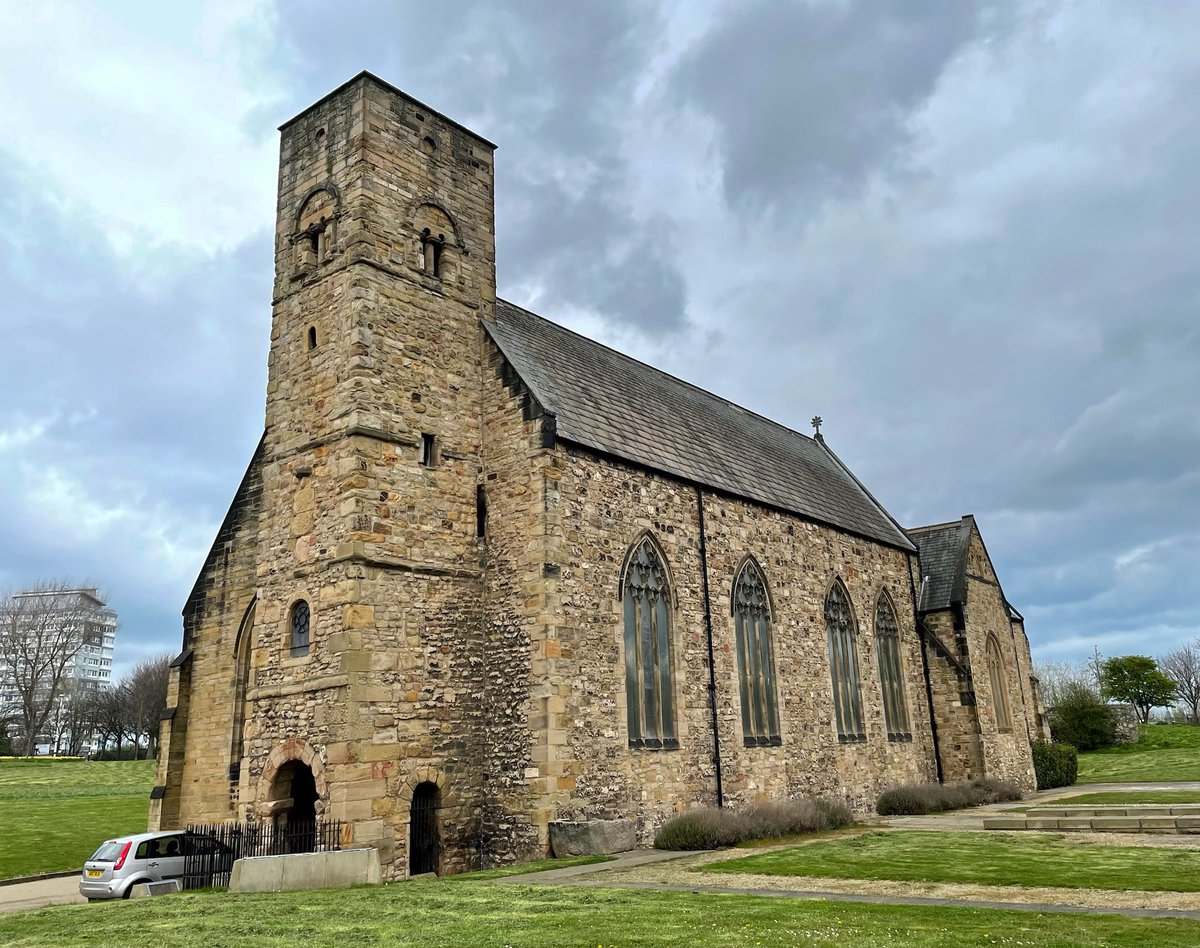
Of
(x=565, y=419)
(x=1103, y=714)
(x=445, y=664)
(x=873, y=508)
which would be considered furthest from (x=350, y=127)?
(x=1103, y=714)

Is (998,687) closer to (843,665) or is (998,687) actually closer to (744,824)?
(843,665)

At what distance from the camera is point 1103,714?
5431 cm

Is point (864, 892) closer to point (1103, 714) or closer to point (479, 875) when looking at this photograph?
point (479, 875)

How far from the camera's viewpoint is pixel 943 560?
34.6 m

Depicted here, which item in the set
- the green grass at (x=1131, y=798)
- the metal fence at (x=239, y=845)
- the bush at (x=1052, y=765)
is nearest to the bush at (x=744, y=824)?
the metal fence at (x=239, y=845)

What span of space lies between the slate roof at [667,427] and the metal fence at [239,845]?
29.4ft

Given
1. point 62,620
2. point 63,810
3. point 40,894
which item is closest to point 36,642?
point 62,620

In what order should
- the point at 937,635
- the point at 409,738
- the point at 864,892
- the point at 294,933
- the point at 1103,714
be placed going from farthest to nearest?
the point at 1103,714 < the point at 937,635 < the point at 409,738 < the point at 864,892 < the point at 294,933

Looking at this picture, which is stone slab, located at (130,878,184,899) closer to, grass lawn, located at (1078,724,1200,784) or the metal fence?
the metal fence

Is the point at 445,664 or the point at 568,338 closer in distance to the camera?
the point at 445,664

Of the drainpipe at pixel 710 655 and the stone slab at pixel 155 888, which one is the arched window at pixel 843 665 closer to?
the drainpipe at pixel 710 655

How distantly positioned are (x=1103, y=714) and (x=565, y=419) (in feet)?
153

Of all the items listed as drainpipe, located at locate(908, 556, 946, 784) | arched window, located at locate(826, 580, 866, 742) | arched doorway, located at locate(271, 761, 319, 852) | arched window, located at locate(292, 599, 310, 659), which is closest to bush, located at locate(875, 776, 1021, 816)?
arched window, located at locate(826, 580, 866, 742)

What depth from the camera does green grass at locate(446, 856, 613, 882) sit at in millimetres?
16031
